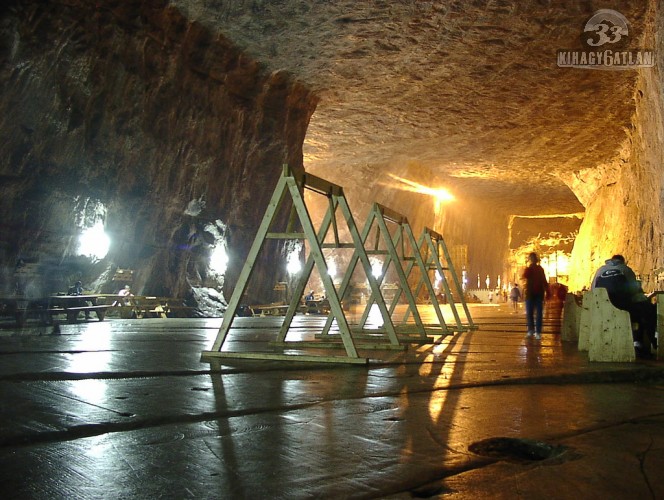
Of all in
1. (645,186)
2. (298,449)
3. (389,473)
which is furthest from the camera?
(645,186)

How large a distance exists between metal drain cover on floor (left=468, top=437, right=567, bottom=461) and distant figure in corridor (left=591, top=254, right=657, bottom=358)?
4.21 meters

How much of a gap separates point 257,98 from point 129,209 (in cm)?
556

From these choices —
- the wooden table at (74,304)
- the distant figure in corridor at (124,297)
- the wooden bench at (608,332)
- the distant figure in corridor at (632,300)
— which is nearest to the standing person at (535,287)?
the distant figure in corridor at (632,300)

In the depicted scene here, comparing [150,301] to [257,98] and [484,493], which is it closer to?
[257,98]

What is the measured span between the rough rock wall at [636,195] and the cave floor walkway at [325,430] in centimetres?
1134

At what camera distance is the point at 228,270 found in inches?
753

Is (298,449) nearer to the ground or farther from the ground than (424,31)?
nearer to the ground

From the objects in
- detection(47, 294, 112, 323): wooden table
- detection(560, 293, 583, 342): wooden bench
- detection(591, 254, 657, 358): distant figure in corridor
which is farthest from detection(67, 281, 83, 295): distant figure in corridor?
detection(591, 254, 657, 358): distant figure in corridor

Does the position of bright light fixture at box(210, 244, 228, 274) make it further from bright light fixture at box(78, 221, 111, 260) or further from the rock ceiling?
the rock ceiling

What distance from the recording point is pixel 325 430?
2.73 metres

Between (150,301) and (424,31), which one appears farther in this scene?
(150,301)

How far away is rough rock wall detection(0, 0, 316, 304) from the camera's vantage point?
12.7 meters

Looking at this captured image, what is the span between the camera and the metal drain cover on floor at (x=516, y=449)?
2.44 m

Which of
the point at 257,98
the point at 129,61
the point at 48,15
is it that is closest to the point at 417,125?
the point at 257,98
